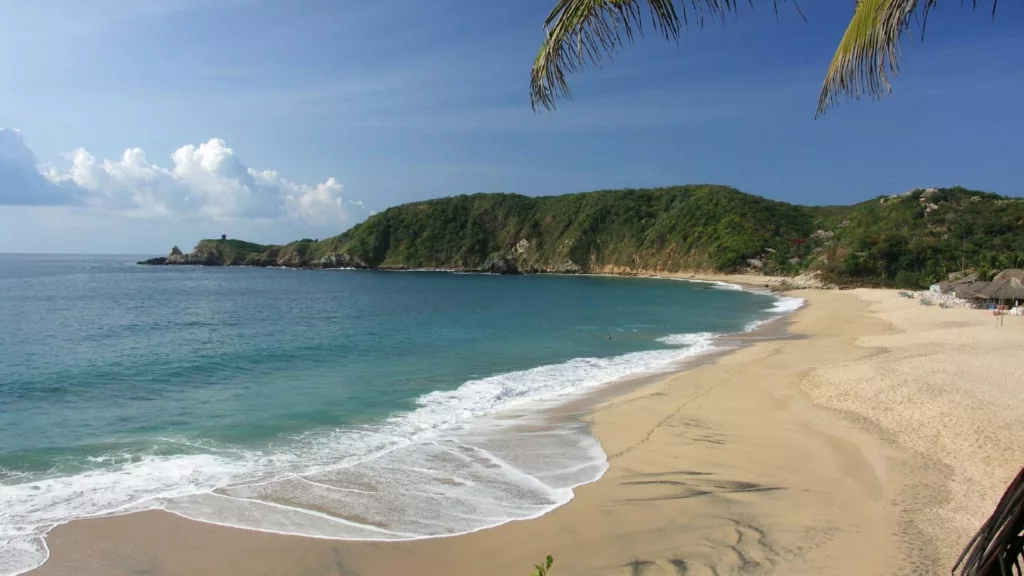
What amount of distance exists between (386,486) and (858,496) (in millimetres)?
6589

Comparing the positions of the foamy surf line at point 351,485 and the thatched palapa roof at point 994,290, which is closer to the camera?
the foamy surf line at point 351,485

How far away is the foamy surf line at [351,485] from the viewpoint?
7559 millimetres

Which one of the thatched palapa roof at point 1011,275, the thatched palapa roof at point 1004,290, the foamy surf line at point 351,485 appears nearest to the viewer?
the foamy surf line at point 351,485

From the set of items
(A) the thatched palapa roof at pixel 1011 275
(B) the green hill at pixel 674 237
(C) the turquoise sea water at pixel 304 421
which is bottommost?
(C) the turquoise sea water at pixel 304 421

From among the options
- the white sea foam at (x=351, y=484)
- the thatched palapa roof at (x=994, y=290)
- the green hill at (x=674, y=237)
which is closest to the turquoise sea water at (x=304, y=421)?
the white sea foam at (x=351, y=484)

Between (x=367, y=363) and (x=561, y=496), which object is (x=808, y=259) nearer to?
(x=367, y=363)

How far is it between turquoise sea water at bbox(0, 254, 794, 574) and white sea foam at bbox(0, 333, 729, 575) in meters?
0.04

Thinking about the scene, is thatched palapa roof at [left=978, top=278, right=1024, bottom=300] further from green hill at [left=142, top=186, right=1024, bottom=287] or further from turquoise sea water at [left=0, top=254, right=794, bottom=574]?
green hill at [left=142, top=186, right=1024, bottom=287]

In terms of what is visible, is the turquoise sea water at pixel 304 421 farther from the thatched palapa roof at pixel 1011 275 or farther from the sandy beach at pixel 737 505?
the thatched palapa roof at pixel 1011 275

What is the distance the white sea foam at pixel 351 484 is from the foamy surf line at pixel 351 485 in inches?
0.7

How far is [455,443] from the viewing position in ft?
36.6

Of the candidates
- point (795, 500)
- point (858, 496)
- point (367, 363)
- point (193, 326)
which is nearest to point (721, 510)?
point (795, 500)

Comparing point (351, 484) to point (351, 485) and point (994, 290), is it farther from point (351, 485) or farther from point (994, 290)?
point (994, 290)

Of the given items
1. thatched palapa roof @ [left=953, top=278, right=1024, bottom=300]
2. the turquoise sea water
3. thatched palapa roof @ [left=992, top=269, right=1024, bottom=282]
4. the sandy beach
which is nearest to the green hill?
thatched palapa roof @ [left=992, top=269, right=1024, bottom=282]
